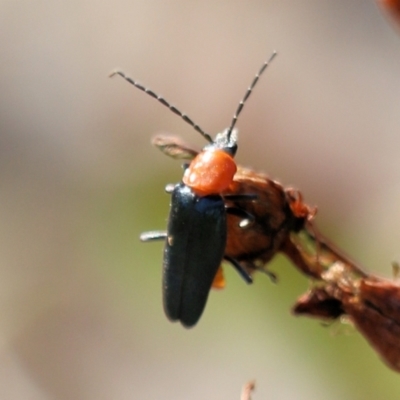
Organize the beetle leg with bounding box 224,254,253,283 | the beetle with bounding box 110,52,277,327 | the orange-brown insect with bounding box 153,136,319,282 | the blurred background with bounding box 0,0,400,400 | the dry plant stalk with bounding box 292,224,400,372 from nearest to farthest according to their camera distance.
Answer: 1. the dry plant stalk with bounding box 292,224,400,372
2. the orange-brown insect with bounding box 153,136,319,282
3. the beetle leg with bounding box 224,254,253,283
4. the beetle with bounding box 110,52,277,327
5. the blurred background with bounding box 0,0,400,400

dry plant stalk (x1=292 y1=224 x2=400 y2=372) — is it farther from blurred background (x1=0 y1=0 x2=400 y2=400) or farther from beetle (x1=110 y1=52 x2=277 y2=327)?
blurred background (x1=0 y1=0 x2=400 y2=400)

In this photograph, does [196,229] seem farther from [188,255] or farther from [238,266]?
[238,266]

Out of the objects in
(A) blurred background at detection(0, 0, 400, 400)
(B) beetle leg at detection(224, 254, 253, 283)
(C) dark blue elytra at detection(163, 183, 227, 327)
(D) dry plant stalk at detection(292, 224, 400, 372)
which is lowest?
(A) blurred background at detection(0, 0, 400, 400)

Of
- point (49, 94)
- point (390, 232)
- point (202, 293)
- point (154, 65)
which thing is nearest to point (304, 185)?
point (390, 232)

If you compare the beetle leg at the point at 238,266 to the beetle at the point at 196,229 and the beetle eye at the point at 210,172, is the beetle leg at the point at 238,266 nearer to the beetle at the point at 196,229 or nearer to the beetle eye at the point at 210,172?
the beetle at the point at 196,229

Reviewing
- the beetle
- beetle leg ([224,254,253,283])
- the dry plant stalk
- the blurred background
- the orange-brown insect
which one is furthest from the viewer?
the blurred background

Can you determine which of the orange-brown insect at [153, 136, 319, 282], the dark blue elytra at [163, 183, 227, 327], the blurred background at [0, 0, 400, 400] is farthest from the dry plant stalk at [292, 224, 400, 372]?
the blurred background at [0, 0, 400, 400]

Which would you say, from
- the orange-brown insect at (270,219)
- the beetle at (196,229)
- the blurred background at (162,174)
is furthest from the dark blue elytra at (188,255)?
the blurred background at (162,174)
